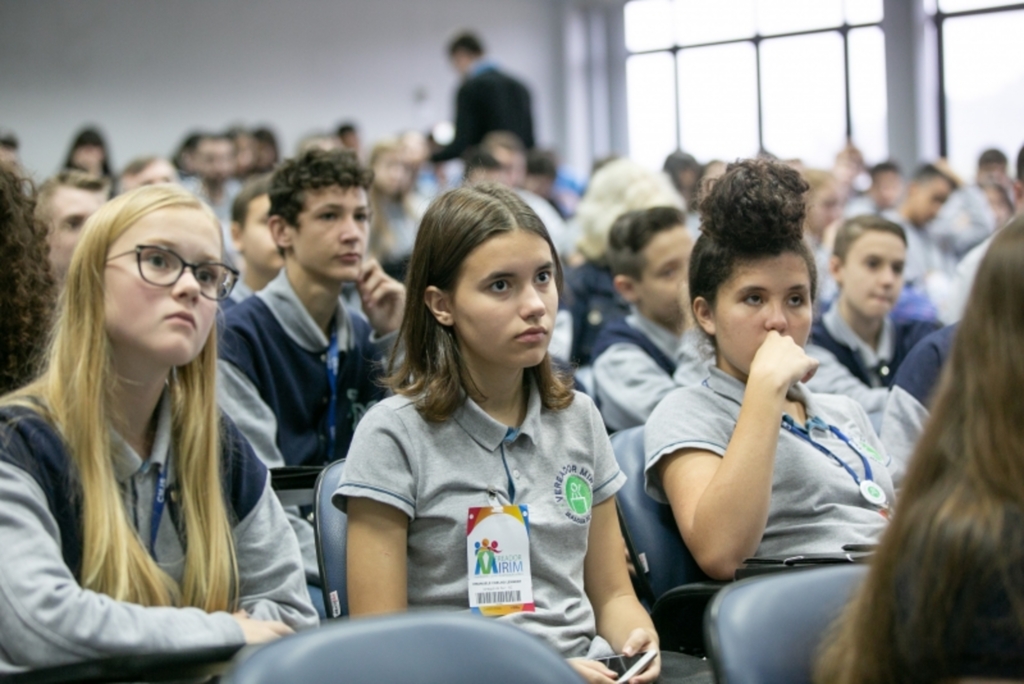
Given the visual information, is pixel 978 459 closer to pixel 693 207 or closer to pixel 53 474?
pixel 53 474

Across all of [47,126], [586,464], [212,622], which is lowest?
[212,622]

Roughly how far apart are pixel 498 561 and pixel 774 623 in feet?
1.92

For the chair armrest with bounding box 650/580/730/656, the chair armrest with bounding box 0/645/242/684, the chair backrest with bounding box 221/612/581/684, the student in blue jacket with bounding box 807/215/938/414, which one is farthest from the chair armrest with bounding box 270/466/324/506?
the student in blue jacket with bounding box 807/215/938/414

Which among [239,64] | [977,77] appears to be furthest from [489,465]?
[977,77]

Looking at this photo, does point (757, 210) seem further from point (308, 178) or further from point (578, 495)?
point (308, 178)

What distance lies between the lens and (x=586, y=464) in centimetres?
203

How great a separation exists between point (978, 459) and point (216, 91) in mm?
9620

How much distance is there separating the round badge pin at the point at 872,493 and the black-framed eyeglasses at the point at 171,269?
1.31 meters

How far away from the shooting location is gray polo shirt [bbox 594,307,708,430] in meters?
3.02

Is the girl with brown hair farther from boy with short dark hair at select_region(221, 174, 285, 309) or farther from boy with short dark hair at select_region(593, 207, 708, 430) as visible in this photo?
boy with short dark hair at select_region(221, 174, 285, 309)

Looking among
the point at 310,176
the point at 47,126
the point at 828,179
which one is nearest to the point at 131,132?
the point at 47,126

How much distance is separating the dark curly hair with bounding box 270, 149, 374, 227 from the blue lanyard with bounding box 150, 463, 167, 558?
1.31 metres

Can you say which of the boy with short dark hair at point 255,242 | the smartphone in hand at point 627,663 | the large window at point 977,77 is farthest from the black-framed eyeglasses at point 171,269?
the large window at point 977,77

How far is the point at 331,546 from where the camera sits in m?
→ 1.96
